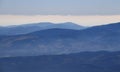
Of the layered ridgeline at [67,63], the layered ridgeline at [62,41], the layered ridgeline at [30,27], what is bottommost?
the layered ridgeline at [67,63]

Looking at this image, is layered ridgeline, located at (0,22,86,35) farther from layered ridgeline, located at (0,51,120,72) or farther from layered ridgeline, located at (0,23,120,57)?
layered ridgeline, located at (0,51,120,72)

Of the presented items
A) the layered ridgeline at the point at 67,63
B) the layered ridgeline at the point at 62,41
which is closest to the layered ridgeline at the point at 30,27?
the layered ridgeline at the point at 62,41

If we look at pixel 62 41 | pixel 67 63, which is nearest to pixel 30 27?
pixel 62 41

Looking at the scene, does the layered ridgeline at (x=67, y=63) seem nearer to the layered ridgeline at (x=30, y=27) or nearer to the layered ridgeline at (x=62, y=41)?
the layered ridgeline at (x=62, y=41)

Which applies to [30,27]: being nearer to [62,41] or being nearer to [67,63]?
[62,41]

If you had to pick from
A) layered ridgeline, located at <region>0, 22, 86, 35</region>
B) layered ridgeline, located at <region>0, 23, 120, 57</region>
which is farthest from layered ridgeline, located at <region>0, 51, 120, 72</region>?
layered ridgeline, located at <region>0, 22, 86, 35</region>

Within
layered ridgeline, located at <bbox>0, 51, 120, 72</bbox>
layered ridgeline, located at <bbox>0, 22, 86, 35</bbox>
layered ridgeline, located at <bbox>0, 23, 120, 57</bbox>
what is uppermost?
layered ridgeline, located at <bbox>0, 22, 86, 35</bbox>
